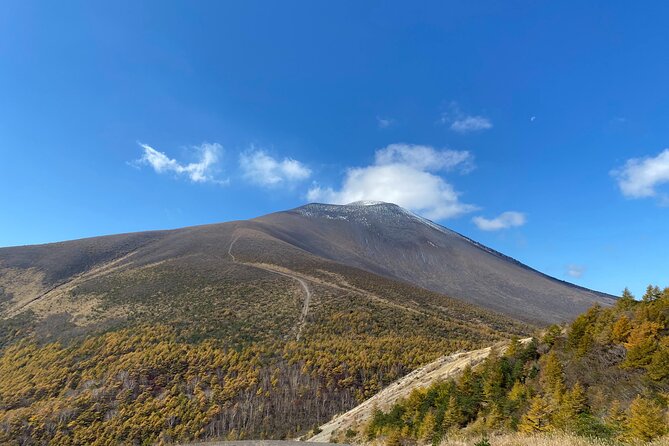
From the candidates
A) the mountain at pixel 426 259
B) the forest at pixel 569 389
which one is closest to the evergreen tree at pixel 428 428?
the forest at pixel 569 389

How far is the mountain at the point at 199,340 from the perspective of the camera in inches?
844

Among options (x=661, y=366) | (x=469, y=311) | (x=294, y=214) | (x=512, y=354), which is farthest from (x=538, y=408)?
(x=294, y=214)

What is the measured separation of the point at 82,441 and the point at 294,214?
124453 mm

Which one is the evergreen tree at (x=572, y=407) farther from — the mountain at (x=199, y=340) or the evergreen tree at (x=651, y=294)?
the mountain at (x=199, y=340)

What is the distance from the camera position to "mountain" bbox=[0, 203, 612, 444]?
2144 centimetres

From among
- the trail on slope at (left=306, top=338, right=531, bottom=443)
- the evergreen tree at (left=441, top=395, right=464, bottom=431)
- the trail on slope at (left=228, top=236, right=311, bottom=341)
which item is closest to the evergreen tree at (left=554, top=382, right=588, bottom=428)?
the evergreen tree at (left=441, top=395, right=464, bottom=431)

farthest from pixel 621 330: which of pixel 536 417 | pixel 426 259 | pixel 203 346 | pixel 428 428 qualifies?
pixel 426 259

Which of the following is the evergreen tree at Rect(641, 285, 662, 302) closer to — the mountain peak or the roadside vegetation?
the roadside vegetation

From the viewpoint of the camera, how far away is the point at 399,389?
72.4 feet

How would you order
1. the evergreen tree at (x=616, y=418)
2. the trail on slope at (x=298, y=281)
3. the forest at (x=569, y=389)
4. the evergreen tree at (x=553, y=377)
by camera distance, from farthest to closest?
the trail on slope at (x=298, y=281) < the evergreen tree at (x=553, y=377) < the forest at (x=569, y=389) < the evergreen tree at (x=616, y=418)

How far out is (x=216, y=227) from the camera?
91.8m

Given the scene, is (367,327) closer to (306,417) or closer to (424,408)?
(306,417)

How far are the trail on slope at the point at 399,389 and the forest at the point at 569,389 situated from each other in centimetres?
235

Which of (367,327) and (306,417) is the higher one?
(367,327)
